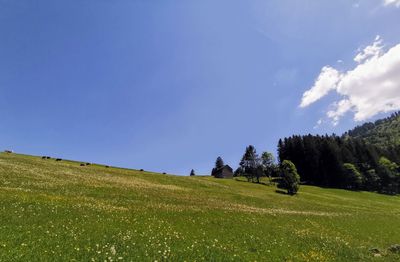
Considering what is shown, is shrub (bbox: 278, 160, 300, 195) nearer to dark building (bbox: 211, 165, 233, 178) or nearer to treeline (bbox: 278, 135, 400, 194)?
dark building (bbox: 211, 165, 233, 178)

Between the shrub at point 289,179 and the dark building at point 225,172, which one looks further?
the dark building at point 225,172

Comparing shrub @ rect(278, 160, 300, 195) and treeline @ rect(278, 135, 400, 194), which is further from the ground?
treeline @ rect(278, 135, 400, 194)

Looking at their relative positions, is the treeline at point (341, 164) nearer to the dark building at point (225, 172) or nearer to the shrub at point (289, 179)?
the dark building at point (225, 172)

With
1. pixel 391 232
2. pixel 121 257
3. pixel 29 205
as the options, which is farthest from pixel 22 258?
pixel 391 232

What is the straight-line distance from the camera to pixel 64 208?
75.6 ft

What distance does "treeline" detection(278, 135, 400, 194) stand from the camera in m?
142

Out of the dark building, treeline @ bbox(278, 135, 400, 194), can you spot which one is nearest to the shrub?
the dark building

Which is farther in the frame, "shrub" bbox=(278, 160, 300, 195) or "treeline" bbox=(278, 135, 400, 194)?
"treeline" bbox=(278, 135, 400, 194)

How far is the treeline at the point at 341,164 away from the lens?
14162cm

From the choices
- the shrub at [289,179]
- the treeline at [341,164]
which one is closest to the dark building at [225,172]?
the treeline at [341,164]

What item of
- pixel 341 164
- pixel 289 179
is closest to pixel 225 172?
pixel 341 164

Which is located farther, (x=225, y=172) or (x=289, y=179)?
(x=225, y=172)

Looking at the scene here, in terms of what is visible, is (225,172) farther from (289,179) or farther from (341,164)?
(289,179)

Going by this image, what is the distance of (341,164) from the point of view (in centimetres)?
14200
